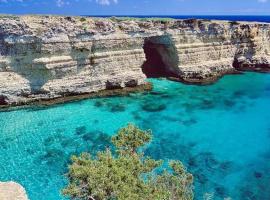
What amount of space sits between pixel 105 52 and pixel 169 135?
1214cm

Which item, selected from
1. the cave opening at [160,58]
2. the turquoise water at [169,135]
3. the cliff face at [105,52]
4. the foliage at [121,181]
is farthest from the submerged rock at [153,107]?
the foliage at [121,181]

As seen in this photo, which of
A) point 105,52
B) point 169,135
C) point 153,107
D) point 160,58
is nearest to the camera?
point 169,135

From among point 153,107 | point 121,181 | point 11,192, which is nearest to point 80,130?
point 153,107

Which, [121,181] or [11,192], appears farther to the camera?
[11,192]

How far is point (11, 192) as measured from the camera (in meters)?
11.6

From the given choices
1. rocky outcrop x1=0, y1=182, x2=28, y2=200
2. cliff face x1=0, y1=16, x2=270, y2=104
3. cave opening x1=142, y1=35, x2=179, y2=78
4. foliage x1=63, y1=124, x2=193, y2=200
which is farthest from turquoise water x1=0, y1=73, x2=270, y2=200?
foliage x1=63, y1=124, x2=193, y2=200

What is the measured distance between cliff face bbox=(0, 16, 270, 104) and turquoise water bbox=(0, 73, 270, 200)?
228cm

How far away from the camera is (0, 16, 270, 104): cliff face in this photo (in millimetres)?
29797

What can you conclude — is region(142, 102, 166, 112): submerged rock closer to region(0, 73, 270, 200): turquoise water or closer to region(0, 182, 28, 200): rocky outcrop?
region(0, 73, 270, 200): turquoise water

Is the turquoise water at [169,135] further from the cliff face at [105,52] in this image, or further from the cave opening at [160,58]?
the cave opening at [160,58]

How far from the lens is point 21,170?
772 inches

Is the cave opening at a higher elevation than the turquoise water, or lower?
higher

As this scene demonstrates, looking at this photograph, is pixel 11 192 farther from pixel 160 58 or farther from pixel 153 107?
pixel 160 58

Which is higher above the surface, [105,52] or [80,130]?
[105,52]
